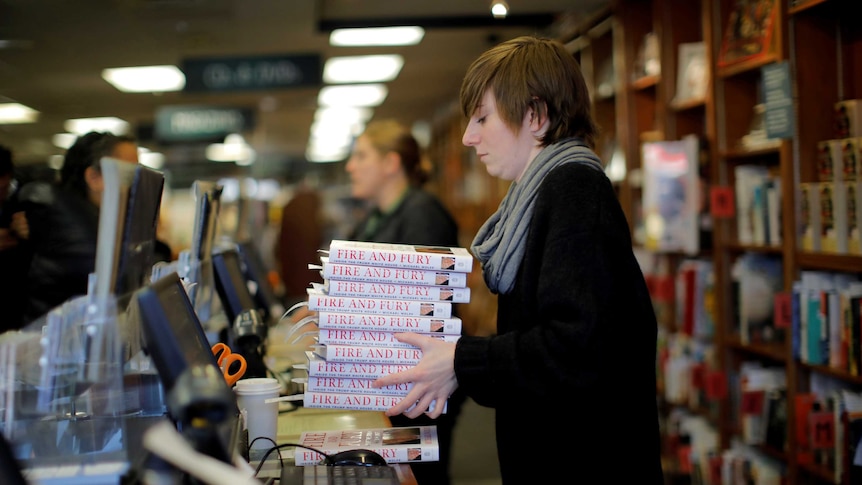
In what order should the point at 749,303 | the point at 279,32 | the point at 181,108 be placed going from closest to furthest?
1. the point at 749,303
2. the point at 279,32
3. the point at 181,108

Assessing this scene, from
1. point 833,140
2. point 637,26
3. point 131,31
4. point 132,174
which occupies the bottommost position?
point 132,174

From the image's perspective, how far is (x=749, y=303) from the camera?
3533mm

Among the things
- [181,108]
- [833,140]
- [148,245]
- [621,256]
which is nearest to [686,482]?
[833,140]

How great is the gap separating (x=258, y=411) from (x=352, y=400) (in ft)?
1.12

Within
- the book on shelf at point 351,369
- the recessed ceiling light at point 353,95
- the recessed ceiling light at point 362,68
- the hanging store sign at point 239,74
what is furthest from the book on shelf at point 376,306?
the recessed ceiling light at point 353,95

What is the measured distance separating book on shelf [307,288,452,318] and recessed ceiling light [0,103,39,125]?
2.71 m

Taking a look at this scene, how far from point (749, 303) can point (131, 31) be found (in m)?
4.56

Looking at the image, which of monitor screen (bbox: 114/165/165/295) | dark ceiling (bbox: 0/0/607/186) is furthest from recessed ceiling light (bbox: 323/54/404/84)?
monitor screen (bbox: 114/165/165/295)

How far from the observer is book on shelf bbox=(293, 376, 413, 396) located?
5.51 ft

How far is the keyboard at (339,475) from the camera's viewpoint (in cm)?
151

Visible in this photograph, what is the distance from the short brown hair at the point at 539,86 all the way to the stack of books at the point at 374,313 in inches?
12.6

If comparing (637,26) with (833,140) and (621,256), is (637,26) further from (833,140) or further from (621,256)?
(621,256)

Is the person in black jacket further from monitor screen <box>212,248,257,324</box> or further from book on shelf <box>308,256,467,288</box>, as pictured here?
book on shelf <box>308,256,467,288</box>

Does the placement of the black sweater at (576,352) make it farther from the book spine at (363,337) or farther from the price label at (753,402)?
the price label at (753,402)
